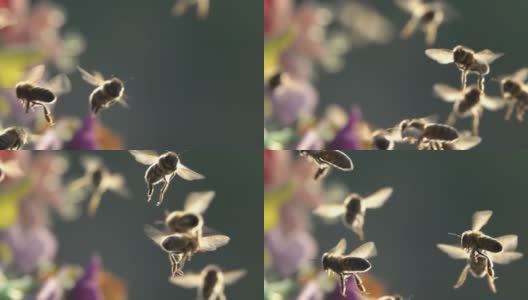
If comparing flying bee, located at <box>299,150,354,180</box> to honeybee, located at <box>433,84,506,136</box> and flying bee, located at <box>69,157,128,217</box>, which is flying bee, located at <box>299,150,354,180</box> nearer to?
honeybee, located at <box>433,84,506,136</box>

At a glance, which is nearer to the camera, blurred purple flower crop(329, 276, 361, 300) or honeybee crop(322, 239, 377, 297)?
honeybee crop(322, 239, 377, 297)

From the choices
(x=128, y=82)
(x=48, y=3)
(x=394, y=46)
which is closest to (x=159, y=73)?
(x=128, y=82)

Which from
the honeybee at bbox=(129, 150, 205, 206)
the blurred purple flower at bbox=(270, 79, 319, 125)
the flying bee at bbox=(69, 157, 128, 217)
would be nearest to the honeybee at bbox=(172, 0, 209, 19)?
the blurred purple flower at bbox=(270, 79, 319, 125)

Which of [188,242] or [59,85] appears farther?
[59,85]

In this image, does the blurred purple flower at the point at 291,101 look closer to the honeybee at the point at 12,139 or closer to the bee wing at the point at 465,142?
the bee wing at the point at 465,142

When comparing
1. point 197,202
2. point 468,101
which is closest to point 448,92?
point 468,101

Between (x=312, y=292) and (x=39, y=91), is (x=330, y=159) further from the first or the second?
(x=39, y=91)
